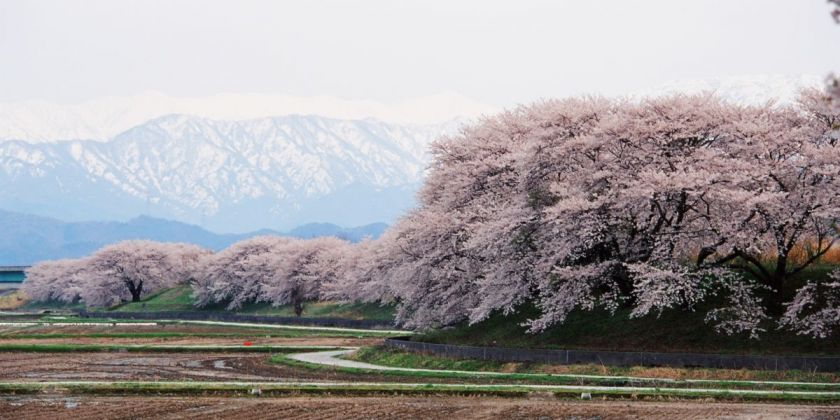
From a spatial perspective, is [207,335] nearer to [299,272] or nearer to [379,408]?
[299,272]

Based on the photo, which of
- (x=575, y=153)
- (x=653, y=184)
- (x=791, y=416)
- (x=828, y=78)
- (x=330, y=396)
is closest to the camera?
(x=828, y=78)

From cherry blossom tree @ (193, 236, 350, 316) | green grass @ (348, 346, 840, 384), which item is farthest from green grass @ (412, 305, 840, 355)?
cherry blossom tree @ (193, 236, 350, 316)

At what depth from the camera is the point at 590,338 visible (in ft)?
183

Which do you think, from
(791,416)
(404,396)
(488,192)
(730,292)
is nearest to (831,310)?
(730,292)

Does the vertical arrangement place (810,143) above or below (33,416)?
above

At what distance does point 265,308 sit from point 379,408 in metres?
109

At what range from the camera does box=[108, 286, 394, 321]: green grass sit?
117 meters

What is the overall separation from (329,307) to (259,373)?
240 feet

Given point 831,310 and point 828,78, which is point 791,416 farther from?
point 828,78

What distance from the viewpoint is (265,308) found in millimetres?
145000

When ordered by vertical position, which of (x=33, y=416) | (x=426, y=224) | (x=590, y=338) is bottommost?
(x=33, y=416)

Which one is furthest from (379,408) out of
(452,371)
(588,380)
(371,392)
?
(452,371)

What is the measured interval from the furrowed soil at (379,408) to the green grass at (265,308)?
68662mm

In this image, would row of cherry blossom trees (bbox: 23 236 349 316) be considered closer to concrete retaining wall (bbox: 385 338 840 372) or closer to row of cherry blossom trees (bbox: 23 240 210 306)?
row of cherry blossom trees (bbox: 23 240 210 306)
